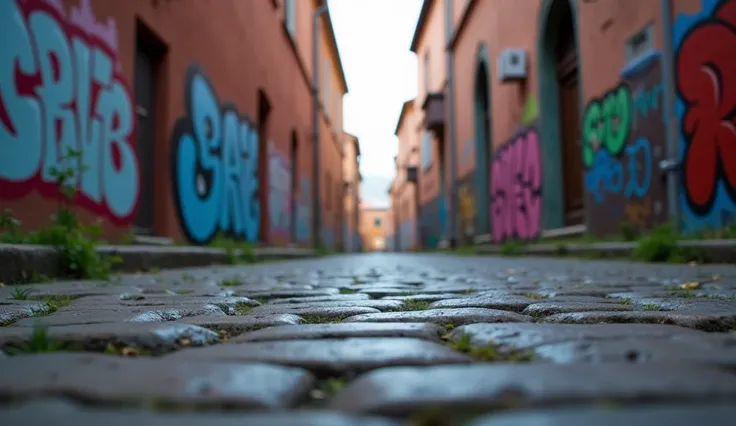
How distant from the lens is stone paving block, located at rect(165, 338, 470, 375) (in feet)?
4.15

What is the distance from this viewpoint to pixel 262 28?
12133 mm

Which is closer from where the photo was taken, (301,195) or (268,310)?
(268,310)

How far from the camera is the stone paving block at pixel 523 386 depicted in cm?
94

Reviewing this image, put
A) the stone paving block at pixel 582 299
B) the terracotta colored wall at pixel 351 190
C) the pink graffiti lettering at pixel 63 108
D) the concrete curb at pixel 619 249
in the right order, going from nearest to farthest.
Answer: the stone paving block at pixel 582 299
the pink graffiti lettering at pixel 63 108
the concrete curb at pixel 619 249
the terracotta colored wall at pixel 351 190

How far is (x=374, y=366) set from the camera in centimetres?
125

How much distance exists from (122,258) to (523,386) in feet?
15.1

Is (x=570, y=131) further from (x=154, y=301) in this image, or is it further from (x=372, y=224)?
(x=372, y=224)

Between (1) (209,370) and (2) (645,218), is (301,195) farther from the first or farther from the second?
(1) (209,370)

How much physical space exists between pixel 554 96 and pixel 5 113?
879 centimetres

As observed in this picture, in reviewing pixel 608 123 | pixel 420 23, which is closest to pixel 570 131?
pixel 608 123

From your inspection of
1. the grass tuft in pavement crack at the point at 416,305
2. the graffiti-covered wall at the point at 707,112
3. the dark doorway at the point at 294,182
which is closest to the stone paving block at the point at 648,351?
the grass tuft in pavement crack at the point at 416,305

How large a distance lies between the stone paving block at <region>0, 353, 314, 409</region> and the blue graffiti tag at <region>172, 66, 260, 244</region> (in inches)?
251

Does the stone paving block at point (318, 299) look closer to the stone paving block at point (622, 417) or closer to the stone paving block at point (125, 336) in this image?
the stone paving block at point (125, 336)

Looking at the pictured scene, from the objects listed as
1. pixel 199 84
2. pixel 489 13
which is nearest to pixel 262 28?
pixel 199 84
